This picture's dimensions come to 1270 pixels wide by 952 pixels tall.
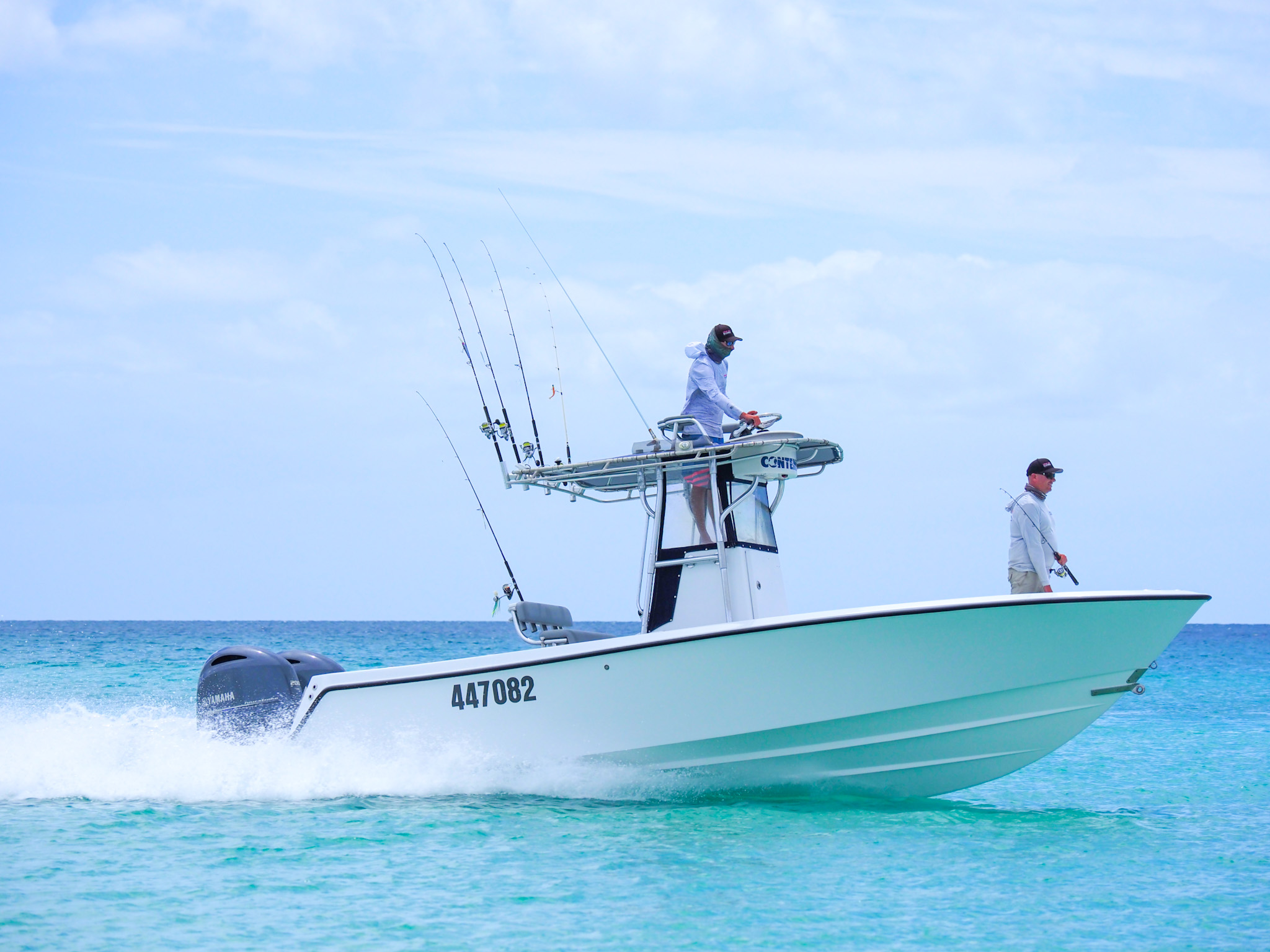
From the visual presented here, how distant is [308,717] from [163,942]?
9.36ft

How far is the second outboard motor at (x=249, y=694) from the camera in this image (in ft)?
26.5

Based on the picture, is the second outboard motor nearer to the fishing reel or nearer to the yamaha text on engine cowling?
the yamaha text on engine cowling

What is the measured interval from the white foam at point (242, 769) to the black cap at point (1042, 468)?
9.81 ft

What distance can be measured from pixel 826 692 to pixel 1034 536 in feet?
5.38

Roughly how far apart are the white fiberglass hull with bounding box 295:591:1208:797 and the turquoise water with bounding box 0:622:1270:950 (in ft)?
0.89

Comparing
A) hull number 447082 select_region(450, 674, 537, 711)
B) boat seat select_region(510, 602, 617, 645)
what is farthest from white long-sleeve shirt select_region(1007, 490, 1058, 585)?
hull number 447082 select_region(450, 674, 537, 711)

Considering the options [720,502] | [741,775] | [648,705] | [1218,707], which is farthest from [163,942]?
[1218,707]

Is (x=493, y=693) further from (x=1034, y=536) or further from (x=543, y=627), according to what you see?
(x=1034, y=536)

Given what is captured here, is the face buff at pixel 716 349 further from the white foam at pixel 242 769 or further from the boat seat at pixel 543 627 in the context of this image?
the white foam at pixel 242 769

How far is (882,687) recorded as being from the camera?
7168 mm

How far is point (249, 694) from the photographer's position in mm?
8133

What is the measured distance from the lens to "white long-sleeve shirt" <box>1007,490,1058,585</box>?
753cm

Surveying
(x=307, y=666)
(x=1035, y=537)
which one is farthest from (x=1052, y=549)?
(x=307, y=666)

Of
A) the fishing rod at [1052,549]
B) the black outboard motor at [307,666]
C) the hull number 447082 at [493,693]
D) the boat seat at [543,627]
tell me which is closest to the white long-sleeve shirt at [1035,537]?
the fishing rod at [1052,549]
